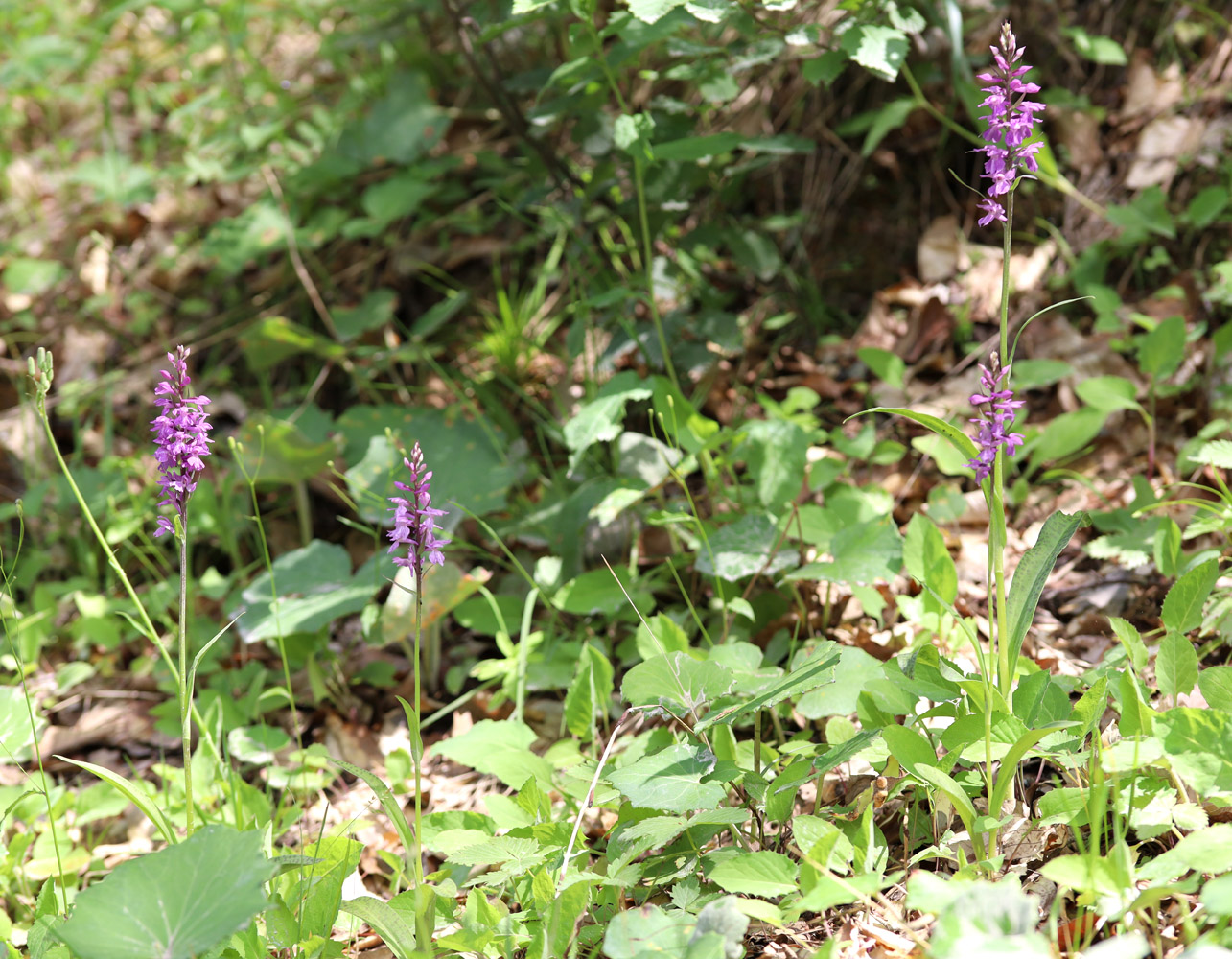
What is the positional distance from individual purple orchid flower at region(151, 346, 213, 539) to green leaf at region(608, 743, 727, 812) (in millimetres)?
743

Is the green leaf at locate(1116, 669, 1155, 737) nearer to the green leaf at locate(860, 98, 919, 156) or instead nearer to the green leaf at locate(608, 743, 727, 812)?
the green leaf at locate(608, 743, 727, 812)

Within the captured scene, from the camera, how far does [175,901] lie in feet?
3.78

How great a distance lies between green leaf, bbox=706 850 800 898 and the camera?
1.21 meters

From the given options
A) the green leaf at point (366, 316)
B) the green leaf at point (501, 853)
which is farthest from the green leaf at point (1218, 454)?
the green leaf at point (366, 316)

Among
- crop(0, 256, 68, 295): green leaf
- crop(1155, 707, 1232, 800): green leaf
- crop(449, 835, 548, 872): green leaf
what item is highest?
crop(0, 256, 68, 295): green leaf

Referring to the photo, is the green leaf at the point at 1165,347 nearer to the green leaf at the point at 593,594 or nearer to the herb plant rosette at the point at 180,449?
the green leaf at the point at 593,594

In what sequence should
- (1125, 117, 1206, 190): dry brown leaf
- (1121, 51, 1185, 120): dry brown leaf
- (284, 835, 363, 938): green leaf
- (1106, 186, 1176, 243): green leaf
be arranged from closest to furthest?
(284, 835, 363, 938): green leaf
(1106, 186, 1176, 243): green leaf
(1125, 117, 1206, 190): dry brown leaf
(1121, 51, 1185, 120): dry brown leaf

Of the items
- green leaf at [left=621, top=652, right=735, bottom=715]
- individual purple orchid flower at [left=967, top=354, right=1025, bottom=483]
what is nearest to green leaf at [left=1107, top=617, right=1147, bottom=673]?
individual purple orchid flower at [left=967, top=354, right=1025, bottom=483]

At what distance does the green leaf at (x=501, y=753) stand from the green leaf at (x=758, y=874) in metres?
0.42

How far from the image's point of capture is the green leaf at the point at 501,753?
1564 millimetres

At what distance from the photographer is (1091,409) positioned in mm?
2195

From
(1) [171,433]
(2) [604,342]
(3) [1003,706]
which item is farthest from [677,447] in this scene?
(1) [171,433]

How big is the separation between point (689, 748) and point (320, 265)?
2465 millimetres

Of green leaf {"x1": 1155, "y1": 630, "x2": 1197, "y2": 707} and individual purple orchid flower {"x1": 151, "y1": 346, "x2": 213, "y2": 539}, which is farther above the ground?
individual purple orchid flower {"x1": 151, "y1": 346, "x2": 213, "y2": 539}
